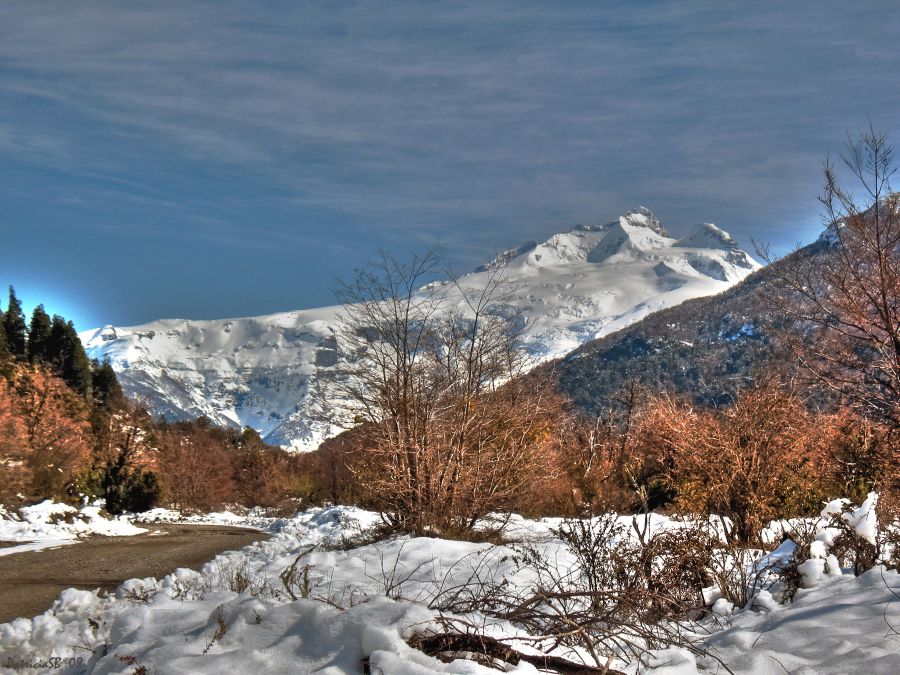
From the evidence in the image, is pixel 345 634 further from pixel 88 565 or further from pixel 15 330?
pixel 15 330

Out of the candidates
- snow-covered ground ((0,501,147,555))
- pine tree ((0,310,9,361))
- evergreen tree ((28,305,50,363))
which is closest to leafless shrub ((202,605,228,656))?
snow-covered ground ((0,501,147,555))

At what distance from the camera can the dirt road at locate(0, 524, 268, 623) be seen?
27.1ft

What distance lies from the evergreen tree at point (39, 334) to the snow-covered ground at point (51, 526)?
3930 centimetres

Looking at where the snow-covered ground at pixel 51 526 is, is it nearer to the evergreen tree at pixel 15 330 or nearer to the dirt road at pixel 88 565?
the dirt road at pixel 88 565

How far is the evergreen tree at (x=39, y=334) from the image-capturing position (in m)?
53.7

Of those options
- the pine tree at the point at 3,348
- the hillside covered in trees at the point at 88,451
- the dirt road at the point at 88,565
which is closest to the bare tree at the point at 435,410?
the dirt road at the point at 88,565

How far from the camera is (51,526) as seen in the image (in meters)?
16.9

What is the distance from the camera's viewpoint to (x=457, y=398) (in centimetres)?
1170

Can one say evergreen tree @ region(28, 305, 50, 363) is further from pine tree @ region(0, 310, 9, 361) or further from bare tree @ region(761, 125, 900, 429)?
bare tree @ region(761, 125, 900, 429)

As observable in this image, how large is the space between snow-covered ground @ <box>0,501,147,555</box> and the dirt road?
1.08 metres

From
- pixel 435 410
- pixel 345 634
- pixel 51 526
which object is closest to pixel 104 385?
pixel 51 526

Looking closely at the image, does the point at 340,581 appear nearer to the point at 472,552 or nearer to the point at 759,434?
the point at 472,552

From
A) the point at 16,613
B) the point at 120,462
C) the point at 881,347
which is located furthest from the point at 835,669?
the point at 120,462

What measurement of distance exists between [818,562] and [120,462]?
2738 cm
